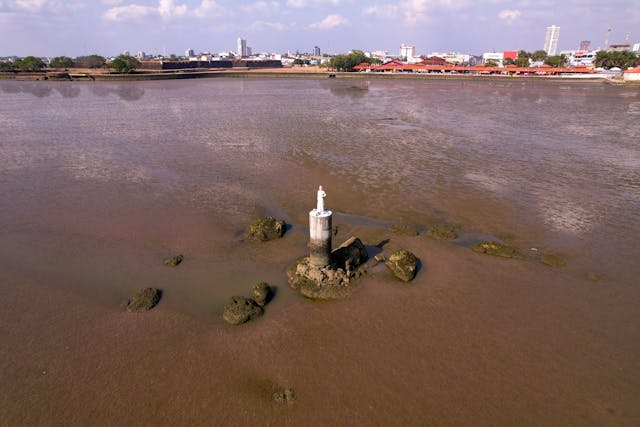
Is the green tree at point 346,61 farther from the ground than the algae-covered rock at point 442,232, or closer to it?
farther from the ground

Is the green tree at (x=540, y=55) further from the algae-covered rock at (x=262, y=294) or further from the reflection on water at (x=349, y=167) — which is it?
the algae-covered rock at (x=262, y=294)

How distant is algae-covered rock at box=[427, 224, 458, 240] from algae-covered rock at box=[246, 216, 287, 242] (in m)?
6.84

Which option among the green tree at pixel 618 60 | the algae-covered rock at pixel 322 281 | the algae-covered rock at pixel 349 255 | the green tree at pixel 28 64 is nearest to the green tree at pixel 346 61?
the green tree at pixel 618 60

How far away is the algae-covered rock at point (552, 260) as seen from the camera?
47.5 feet

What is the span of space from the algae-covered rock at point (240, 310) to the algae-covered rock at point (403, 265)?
16.9 feet

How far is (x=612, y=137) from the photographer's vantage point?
3603 centimetres

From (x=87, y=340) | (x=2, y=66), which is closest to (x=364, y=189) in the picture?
(x=87, y=340)

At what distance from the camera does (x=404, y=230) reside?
1684 cm

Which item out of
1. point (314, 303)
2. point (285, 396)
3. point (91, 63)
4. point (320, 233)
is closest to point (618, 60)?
point (320, 233)

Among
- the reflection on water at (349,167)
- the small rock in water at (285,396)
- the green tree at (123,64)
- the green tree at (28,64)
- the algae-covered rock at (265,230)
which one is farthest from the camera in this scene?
the green tree at (28,64)

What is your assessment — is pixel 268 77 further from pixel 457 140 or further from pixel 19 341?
pixel 19 341

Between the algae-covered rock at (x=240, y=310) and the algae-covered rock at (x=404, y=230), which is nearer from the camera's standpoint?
the algae-covered rock at (x=240, y=310)

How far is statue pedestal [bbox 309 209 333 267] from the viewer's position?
12297mm

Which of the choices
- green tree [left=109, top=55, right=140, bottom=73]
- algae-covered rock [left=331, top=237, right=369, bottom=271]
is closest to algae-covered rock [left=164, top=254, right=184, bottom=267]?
algae-covered rock [left=331, top=237, right=369, bottom=271]
